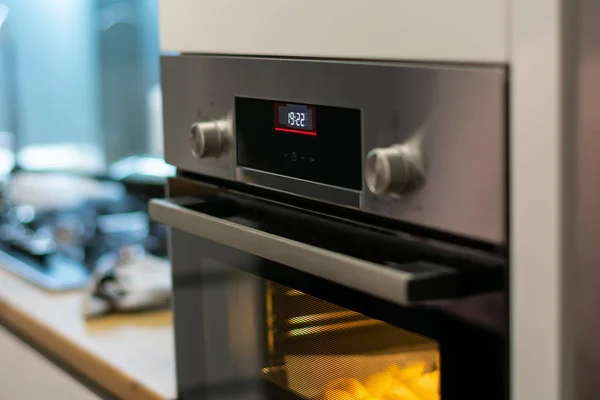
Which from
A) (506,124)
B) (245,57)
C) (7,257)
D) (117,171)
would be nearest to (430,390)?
(506,124)

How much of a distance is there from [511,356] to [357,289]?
144 mm

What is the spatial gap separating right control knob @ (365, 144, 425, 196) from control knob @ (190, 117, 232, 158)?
1.00ft

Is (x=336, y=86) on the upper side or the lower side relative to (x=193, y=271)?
upper

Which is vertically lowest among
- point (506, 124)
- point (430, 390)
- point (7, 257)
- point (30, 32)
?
point (7, 257)

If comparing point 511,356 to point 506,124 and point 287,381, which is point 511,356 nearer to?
point 506,124

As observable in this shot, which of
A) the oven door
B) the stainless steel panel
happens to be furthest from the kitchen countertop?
the stainless steel panel

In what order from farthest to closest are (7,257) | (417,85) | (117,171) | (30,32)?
(30,32)
(117,171)
(7,257)
(417,85)

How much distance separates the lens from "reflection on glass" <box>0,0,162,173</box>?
222cm

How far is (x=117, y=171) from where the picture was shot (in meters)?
2.21

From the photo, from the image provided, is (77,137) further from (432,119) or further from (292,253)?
(432,119)

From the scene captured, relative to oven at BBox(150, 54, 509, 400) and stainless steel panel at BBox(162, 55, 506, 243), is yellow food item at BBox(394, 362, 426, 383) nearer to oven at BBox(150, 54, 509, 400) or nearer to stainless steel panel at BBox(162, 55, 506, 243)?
oven at BBox(150, 54, 509, 400)

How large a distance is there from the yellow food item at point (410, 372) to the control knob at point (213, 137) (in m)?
0.35

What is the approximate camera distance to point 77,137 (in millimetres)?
2625

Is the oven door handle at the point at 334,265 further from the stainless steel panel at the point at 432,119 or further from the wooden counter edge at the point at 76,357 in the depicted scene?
the wooden counter edge at the point at 76,357
